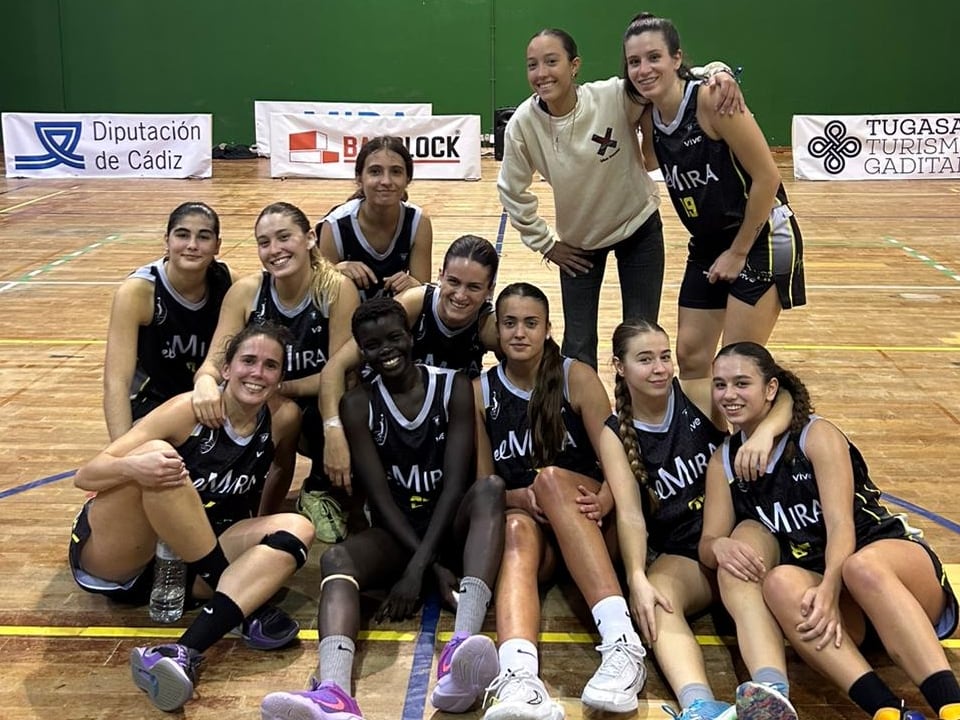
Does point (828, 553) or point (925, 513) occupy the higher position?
point (828, 553)

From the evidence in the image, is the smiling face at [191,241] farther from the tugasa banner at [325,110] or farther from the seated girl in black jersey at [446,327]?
the tugasa banner at [325,110]

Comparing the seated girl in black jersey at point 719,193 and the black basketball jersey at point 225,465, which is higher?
the seated girl in black jersey at point 719,193

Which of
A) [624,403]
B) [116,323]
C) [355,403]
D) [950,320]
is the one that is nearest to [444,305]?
[355,403]

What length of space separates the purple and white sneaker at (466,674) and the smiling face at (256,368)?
0.88m

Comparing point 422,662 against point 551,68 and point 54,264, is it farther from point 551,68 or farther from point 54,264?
point 54,264

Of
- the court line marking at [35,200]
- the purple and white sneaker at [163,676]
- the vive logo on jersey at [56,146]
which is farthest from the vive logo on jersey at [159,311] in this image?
the vive logo on jersey at [56,146]

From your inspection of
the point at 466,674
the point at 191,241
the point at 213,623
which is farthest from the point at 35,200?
the point at 466,674

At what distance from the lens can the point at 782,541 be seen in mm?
2633

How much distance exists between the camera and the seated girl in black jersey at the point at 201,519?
2.60 meters

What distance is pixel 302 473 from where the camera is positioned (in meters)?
4.02

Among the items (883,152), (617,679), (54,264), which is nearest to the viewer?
(617,679)

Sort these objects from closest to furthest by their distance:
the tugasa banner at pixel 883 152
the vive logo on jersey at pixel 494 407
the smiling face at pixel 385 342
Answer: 1. the smiling face at pixel 385 342
2. the vive logo on jersey at pixel 494 407
3. the tugasa banner at pixel 883 152

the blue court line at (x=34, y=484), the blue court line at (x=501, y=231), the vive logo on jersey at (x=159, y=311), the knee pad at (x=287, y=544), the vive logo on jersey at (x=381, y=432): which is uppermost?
the blue court line at (x=501, y=231)

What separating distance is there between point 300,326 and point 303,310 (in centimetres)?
5
